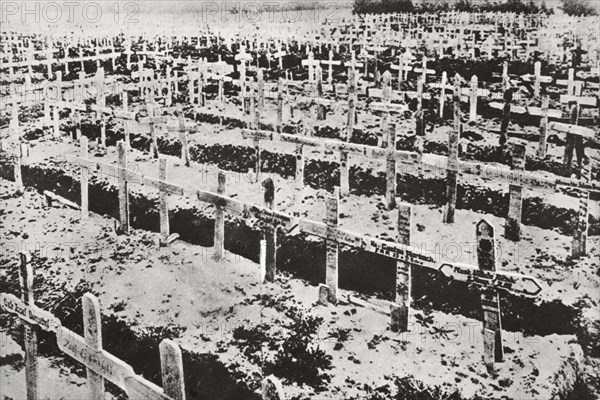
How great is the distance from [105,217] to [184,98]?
9757mm

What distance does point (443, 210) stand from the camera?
906 cm

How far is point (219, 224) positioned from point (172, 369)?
4.52 meters

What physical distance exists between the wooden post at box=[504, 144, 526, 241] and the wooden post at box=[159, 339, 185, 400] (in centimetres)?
599

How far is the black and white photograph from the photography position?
525 cm

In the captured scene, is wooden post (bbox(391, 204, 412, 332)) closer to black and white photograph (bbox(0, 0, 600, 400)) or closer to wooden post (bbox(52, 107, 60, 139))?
black and white photograph (bbox(0, 0, 600, 400))

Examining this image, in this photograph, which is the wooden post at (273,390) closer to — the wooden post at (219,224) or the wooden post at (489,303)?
Answer: the wooden post at (489,303)

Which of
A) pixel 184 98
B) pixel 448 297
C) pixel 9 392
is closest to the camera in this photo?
pixel 9 392

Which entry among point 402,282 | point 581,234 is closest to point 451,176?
point 581,234

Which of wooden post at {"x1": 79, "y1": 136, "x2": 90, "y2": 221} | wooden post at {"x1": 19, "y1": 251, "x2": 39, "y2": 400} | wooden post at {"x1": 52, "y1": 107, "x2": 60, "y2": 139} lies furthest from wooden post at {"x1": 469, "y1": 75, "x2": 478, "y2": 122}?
wooden post at {"x1": 19, "y1": 251, "x2": 39, "y2": 400}

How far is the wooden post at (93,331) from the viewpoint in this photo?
3861 millimetres

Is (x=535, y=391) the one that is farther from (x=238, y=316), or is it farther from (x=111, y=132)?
(x=111, y=132)

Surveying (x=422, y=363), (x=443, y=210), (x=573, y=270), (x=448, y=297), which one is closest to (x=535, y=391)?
(x=422, y=363)

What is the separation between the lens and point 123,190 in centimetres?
876

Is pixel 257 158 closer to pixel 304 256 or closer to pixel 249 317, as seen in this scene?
pixel 304 256
